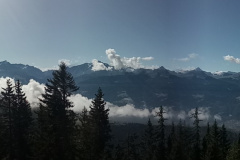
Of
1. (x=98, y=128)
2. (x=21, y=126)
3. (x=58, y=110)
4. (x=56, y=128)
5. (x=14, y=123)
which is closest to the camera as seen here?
(x=56, y=128)

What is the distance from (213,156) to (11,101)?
113 ft

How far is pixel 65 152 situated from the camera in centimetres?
4175


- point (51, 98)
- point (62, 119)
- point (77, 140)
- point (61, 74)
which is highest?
point (61, 74)

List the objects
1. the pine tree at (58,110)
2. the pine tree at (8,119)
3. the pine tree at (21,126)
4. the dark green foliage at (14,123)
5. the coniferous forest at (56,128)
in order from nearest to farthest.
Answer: the pine tree at (58,110), the coniferous forest at (56,128), the pine tree at (8,119), the dark green foliage at (14,123), the pine tree at (21,126)

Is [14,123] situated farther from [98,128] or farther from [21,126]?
[98,128]

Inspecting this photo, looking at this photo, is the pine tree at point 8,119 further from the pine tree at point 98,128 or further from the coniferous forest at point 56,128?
the pine tree at point 98,128

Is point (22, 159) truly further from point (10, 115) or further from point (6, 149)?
point (10, 115)

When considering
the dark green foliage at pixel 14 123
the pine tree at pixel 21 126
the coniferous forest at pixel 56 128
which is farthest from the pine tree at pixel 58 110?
the pine tree at pixel 21 126

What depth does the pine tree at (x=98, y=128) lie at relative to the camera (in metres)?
48.1

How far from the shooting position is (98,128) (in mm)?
48531

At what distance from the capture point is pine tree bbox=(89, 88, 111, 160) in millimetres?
48125

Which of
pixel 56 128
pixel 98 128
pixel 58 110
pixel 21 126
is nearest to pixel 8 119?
pixel 21 126

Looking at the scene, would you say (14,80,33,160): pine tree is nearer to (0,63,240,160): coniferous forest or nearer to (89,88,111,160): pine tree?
(0,63,240,160): coniferous forest

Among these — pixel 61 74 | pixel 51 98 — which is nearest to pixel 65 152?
pixel 51 98
